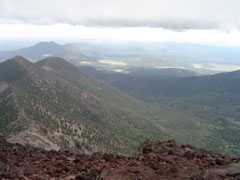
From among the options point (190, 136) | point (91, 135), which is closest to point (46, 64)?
point (91, 135)

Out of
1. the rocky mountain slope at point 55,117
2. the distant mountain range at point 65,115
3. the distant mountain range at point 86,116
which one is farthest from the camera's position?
the distant mountain range at point 86,116

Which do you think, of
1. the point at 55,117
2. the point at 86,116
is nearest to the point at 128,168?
the point at 55,117

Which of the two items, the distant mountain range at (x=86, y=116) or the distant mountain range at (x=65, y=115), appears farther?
the distant mountain range at (x=86, y=116)

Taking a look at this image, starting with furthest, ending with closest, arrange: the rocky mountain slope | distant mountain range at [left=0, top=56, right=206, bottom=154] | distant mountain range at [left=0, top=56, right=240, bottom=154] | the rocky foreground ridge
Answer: distant mountain range at [left=0, top=56, right=240, bottom=154] < distant mountain range at [left=0, top=56, right=206, bottom=154] < the rocky mountain slope < the rocky foreground ridge

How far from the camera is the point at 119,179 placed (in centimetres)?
1180

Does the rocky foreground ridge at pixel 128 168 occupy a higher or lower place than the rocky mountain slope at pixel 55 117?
higher

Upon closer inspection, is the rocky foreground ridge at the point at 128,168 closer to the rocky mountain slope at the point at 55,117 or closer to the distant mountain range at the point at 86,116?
the rocky mountain slope at the point at 55,117

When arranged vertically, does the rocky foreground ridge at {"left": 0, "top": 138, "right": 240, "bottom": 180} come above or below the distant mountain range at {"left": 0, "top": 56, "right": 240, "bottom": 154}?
above

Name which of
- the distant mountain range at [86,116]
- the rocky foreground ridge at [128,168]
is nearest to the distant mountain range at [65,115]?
the distant mountain range at [86,116]

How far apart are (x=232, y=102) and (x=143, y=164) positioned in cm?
20949

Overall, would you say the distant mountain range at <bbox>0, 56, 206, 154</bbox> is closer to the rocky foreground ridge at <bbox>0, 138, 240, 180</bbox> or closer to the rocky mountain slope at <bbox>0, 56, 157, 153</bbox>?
the rocky mountain slope at <bbox>0, 56, 157, 153</bbox>

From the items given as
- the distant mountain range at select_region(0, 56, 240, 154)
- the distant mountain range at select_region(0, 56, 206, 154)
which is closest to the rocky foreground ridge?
the distant mountain range at select_region(0, 56, 206, 154)

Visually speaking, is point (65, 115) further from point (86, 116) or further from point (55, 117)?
point (86, 116)

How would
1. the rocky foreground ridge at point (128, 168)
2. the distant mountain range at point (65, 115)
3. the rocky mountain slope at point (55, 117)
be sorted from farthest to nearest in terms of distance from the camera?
the distant mountain range at point (65, 115)
the rocky mountain slope at point (55, 117)
the rocky foreground ridge at point (128, 168)
